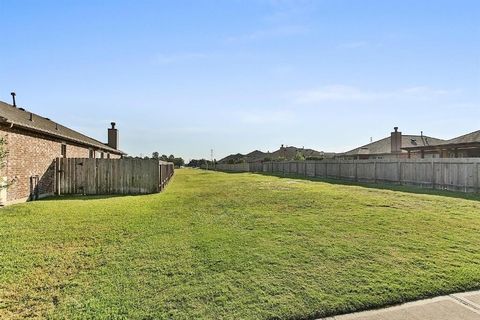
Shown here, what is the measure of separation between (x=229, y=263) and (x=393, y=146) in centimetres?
3847

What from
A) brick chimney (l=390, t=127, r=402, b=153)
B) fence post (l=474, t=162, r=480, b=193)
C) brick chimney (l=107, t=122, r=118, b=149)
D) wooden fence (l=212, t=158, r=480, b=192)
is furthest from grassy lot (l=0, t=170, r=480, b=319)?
brick chimney (l=390, t=127, r=402, b=153)

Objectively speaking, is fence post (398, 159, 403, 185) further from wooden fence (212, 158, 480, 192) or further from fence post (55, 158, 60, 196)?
fence post (55, 158, 60, 196)

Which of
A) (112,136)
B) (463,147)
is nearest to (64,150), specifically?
(112,136)

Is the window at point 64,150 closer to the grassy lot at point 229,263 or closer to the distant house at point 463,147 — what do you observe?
the grassy lot at point 229,263

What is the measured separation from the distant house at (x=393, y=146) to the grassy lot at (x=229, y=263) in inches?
1281

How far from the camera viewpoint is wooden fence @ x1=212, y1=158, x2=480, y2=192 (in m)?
14.7

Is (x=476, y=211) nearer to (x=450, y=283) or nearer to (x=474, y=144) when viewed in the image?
(x=450, y=283)

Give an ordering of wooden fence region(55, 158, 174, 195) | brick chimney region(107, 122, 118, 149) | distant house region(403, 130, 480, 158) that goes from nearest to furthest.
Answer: wooden fence region(55, 158, 174, 195), distant house region(403, 130, 480, 158), brick chimney region(107, 122, 118, 149)

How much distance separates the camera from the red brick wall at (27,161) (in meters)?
10.8

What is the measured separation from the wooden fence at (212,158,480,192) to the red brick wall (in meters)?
17.2

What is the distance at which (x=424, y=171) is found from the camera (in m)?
17.2

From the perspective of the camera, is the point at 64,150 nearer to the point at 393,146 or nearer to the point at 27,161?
the point at 27,161

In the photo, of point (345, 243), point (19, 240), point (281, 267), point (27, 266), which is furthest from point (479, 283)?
point (19, 240)

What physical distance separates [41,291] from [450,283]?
15.8 feet
